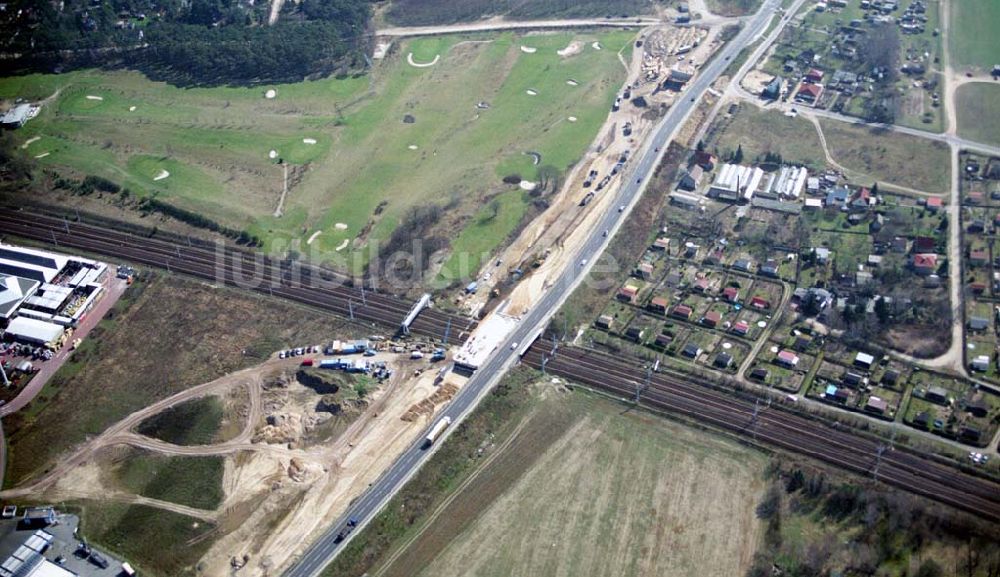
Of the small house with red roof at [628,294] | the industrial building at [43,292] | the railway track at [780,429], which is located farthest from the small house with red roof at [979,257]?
the industrial building at [43,292]

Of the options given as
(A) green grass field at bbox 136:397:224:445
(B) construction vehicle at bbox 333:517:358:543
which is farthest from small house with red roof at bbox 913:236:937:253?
(A) green grass field at bbox 136:397:224:445

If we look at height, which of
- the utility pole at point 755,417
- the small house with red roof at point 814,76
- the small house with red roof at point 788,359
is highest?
the small house with red roof at point 814,76

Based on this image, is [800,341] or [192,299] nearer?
[800,341]

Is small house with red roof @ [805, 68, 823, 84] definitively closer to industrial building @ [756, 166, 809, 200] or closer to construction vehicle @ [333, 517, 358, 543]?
industrial building @ [756, 166, 809, 200]

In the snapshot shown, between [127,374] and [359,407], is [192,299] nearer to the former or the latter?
[127,374]

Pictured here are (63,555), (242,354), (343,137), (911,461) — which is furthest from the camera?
(343,137)

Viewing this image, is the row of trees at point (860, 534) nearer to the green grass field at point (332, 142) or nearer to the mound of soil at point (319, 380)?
the mound of soil at point (319, 380)

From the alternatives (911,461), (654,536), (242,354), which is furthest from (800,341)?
(242,354)

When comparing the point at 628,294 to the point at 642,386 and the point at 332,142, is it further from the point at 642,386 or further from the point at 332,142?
the point at 332,142
